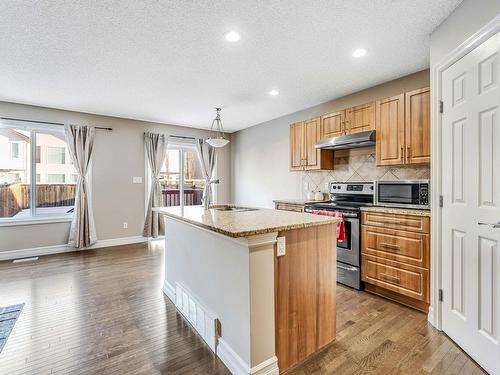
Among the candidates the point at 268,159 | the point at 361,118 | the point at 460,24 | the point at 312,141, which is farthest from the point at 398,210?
the point at 268,159

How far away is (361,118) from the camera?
327 centimetres

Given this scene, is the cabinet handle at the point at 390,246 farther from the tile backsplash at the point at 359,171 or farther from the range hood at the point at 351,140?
the range hood at the point at 351,140

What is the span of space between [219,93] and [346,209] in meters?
2.38

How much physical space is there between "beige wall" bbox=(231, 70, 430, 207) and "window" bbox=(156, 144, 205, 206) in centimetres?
94

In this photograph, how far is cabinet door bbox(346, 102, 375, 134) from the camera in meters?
3.15

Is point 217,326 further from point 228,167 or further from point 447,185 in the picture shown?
point 228,167

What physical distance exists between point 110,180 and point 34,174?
3.83ft

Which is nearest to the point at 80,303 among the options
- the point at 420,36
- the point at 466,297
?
the point at 466,297

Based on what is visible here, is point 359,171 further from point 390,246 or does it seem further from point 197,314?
point 197,314

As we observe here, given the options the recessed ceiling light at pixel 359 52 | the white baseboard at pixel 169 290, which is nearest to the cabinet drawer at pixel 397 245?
the recessed ceiling light at pixel 359 52

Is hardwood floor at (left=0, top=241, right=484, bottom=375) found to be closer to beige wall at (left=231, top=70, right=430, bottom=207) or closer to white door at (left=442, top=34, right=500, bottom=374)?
white door at (left=442, top=34, right=500, bottom=374)

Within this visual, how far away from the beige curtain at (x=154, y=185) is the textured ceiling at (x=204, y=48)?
138 cm

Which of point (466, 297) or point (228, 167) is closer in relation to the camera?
point (466, 297)

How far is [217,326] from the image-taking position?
1.85 m
